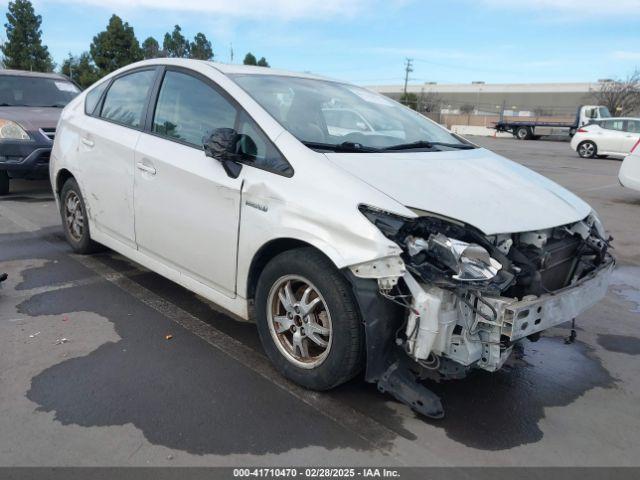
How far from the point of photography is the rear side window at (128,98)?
13.7 ft

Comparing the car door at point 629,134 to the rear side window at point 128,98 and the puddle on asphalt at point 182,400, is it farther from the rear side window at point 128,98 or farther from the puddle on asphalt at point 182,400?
the puddle on asphalt at point 182,400

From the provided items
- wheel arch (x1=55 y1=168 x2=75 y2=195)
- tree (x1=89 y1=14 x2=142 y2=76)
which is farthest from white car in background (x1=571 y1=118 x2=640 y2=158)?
tree (x1=89 y1=14 x2=142 y2=76)

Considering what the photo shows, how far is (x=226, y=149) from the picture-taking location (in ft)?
10.3

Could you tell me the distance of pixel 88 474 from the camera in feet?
7.74

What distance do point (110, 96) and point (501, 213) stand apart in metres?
3.52

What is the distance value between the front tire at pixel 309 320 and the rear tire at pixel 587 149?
2086 cm

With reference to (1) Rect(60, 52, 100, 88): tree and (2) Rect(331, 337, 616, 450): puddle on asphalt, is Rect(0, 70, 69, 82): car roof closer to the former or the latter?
(2) Rect(331, 337, 616, 450): puddle on asphalt

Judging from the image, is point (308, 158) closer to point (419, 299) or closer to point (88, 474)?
point (419, 299)

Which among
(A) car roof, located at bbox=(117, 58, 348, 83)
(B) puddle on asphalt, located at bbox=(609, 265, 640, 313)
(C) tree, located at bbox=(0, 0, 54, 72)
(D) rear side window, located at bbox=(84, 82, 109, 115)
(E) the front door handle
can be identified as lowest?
(B) puddle on asphalt, located at bbox=(609, 265, 640, 313)

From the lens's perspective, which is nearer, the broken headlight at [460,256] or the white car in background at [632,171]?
the broken headlight at [460,256]

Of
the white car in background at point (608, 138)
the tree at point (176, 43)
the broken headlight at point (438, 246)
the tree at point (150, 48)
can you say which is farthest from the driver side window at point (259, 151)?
the tree at point (176, 43)

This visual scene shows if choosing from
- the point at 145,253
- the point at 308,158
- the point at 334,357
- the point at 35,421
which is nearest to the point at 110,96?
the point at 145,253

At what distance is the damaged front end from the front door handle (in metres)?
1.80

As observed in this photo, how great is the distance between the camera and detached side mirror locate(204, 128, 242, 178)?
3.14 m
